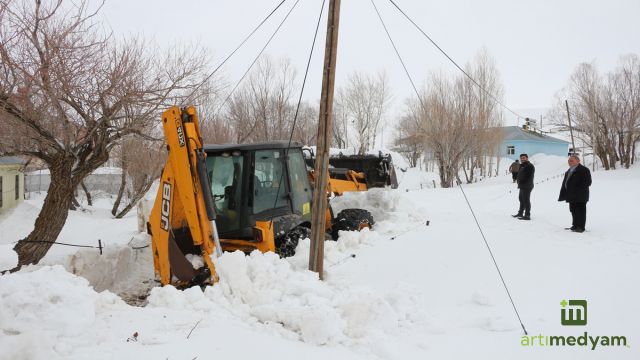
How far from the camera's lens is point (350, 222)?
729 cm

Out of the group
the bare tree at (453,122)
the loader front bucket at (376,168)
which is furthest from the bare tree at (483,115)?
the loader front bucket at (376,168)

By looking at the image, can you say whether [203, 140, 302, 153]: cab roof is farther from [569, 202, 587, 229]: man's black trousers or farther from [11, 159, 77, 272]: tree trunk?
[569, 202, 587, 229]: man's black trousers

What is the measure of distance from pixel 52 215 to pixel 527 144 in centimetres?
5231

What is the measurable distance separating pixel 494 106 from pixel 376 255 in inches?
1186

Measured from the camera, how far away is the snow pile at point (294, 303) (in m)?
3.51

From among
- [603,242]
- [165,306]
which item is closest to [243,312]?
[165,306]

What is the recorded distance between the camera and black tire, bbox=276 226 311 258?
5.67m

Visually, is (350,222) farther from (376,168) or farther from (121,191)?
(121,191)

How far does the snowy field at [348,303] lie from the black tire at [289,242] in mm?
171

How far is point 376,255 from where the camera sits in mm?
5980

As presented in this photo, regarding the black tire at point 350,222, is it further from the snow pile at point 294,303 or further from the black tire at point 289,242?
the snow pile at point 294,303

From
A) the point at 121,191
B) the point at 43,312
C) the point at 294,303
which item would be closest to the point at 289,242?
the point at 294,303

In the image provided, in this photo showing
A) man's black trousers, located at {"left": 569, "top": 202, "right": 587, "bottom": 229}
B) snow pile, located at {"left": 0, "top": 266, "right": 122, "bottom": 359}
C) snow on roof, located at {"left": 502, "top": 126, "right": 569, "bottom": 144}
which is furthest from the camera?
snow on roof, located at {"left": 502, "top": 126, "right": 569, "bottom": 144}

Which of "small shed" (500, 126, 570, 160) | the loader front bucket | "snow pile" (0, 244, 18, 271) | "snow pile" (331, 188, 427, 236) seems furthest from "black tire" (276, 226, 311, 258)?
"small shed" (500, 126, 570, 160)
